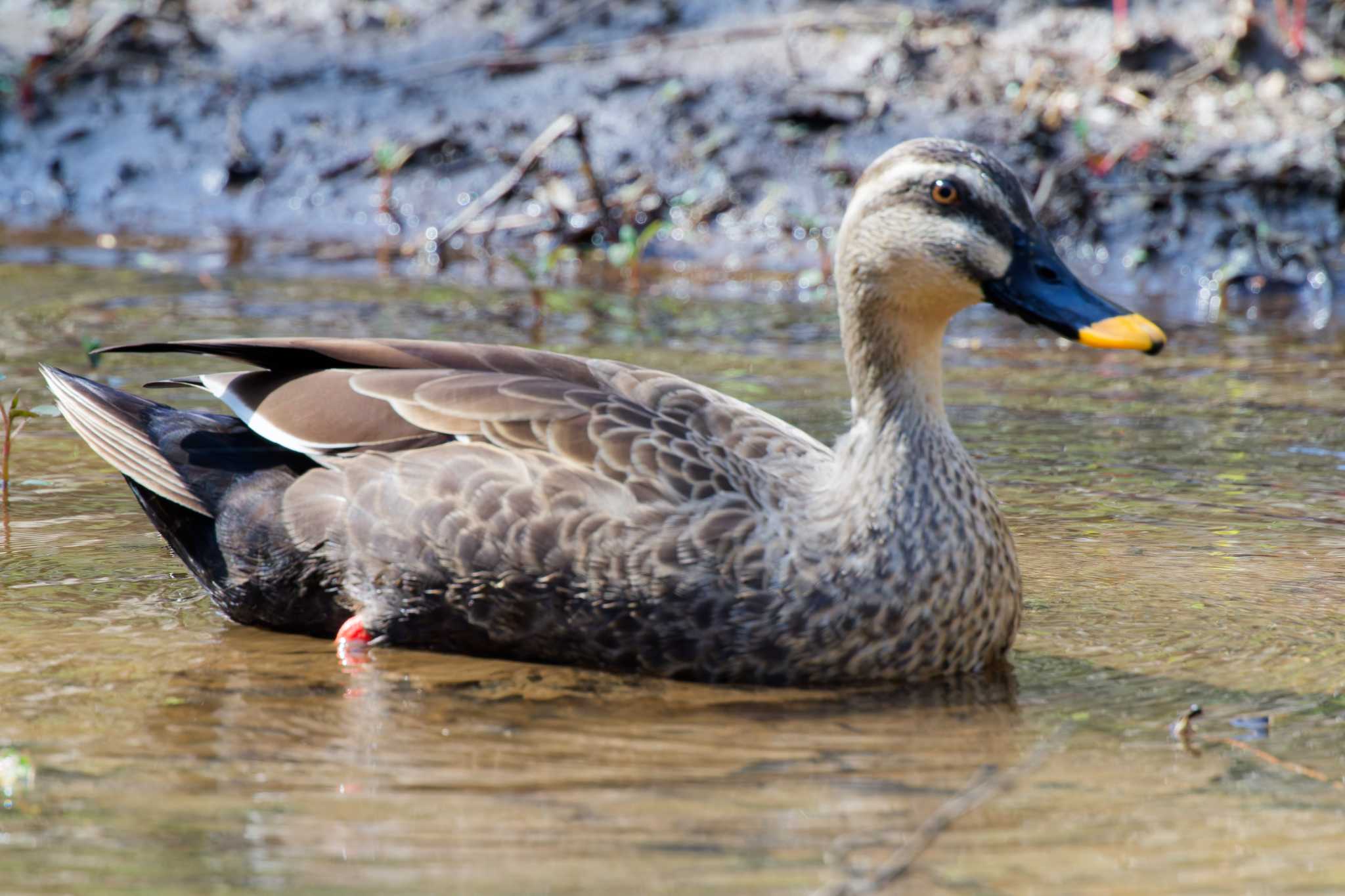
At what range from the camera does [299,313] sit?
31.6ft

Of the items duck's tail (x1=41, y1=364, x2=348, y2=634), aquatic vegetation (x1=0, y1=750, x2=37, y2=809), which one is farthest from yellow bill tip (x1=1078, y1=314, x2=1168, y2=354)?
aquatic vegetation (x1=0, y1=750, x2=37, y2=809)

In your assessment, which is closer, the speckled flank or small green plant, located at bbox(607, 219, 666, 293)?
the speckled flank

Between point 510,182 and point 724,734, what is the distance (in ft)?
23.8

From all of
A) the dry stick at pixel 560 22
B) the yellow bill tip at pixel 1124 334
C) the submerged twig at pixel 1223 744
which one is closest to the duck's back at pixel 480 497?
the yellow bill tip at pixel 1124 334

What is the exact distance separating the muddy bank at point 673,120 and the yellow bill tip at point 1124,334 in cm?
572

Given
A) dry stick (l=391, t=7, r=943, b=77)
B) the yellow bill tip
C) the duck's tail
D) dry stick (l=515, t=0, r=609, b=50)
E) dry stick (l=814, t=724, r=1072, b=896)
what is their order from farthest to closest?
dry stick (l=515, t=0, r=609, b=50) → dry stick (l=391, t=7, r=943, b=77) → the duck's tail → the yellow bill tip → dry stick (l=814, t=724, r=1072, b=896)

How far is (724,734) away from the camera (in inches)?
169

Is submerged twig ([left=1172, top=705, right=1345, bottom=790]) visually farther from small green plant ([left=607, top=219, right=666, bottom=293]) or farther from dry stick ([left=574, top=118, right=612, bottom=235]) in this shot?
dry stick ([left=574, top=118, right=612, bottom=235])

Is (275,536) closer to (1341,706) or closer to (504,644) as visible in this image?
(504,644)

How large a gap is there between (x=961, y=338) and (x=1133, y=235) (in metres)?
2.10

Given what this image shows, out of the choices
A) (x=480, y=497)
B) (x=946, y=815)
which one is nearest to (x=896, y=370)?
(x=480, y=497)

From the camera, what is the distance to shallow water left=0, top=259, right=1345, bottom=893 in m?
3.44

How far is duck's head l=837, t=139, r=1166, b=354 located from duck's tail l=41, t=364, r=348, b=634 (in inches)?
67.8

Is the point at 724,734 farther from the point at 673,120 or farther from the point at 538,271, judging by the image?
the point at 673,120
